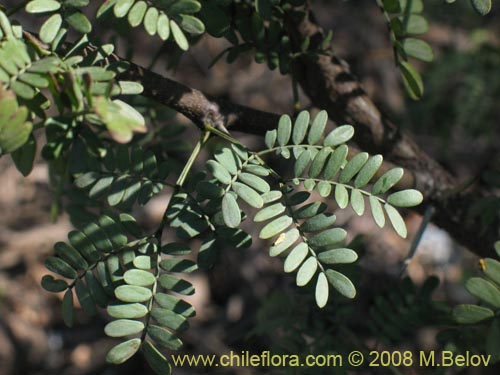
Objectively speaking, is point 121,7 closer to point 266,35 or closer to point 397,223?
point 266,35

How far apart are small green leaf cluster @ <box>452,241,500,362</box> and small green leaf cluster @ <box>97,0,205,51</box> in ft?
1.87

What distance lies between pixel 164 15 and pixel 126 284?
0.40 m

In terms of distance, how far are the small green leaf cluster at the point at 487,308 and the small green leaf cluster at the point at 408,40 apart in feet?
1.03

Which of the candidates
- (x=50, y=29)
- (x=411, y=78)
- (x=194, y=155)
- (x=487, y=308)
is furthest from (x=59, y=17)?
(x=487, y=308)

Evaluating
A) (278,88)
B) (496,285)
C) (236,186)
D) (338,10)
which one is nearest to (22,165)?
(236,186)

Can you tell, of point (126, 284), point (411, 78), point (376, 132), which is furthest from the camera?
point (376, 132)

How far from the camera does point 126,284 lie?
3.22ft

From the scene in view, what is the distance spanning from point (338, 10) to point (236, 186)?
9.44 ft

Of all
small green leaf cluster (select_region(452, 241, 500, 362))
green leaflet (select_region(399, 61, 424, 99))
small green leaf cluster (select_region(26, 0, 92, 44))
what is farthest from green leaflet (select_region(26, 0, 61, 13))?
small green leaf cluster (select_region(452, 241, 500, 362))

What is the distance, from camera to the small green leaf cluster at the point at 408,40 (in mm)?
1064

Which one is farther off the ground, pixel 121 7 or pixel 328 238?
pixel 121 7

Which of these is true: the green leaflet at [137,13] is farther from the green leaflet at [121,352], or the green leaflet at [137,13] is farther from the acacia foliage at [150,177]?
the green leaflet at [121,352]

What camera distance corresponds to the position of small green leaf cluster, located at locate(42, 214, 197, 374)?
3.05ft

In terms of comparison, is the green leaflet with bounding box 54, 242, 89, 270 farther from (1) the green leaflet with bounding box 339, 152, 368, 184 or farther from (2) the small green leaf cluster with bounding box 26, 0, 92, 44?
(1) the green leaflet with bounding box 339, 152, 368, 184
